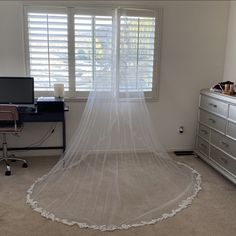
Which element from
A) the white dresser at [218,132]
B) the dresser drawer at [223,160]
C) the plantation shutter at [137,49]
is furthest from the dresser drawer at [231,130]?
the plantation shutter at [137,49]

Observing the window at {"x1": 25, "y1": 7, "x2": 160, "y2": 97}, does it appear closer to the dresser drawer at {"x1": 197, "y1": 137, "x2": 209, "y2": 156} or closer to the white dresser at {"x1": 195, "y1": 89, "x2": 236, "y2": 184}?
the white dresser at {"x1": 195, "y1": 89, "x2": 236, "y2": 184}

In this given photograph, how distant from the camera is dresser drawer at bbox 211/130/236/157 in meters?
3.47

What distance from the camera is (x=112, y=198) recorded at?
10.1 ft

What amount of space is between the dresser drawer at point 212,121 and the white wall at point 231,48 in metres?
0.67

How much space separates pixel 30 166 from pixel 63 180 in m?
0.72

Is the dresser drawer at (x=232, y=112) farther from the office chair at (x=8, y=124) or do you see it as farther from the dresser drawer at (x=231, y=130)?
the office chair at (x=8, y=124)

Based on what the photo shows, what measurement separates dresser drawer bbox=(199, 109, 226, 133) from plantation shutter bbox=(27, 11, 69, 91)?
6.59ft

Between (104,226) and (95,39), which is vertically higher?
(95,39)

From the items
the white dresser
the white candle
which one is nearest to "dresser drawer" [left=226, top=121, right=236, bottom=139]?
Result: the white dresser

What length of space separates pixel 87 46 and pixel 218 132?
6.94 ft

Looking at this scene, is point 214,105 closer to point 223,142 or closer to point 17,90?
point 223,142

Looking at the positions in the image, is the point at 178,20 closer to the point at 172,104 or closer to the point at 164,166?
the point at 172,104

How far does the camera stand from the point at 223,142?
3680 mm

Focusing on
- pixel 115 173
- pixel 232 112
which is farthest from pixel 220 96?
pixel 115 173
